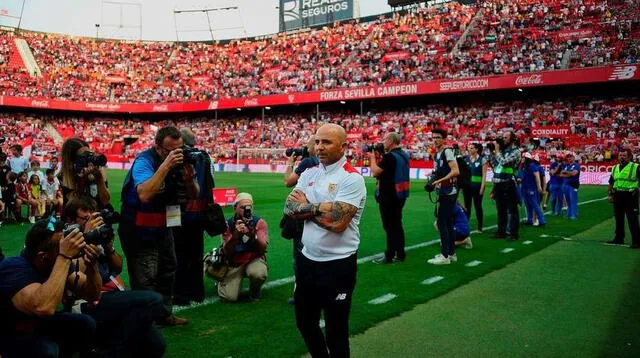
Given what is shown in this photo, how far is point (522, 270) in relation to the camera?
8.18 meters

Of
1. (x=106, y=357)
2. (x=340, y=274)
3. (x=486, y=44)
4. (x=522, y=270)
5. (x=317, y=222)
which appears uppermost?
(x=486, y=44)

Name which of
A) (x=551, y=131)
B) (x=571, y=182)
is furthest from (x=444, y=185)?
(x=551, y=131)

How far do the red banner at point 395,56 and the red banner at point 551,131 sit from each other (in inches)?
600

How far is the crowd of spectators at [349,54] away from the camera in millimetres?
39375

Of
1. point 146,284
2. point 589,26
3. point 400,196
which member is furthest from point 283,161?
point 146,284

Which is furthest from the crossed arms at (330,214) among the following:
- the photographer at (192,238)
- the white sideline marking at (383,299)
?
the white sideline marking at (383,299)

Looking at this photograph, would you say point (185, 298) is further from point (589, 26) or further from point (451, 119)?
point (589, 26)

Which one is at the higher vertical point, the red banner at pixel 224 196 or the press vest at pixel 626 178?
the press vest at pixel 626 178

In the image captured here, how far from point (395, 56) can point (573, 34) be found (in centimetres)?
1485

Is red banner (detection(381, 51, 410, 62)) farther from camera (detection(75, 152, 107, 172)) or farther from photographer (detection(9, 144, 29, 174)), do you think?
camera (detection(75, 152, 107, 172))

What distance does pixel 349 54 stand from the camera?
52438mm

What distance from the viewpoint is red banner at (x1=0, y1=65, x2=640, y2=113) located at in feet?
116

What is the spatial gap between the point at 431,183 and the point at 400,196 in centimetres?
52

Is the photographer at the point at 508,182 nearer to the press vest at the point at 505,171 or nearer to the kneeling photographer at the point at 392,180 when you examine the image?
the press vest at the point at 505,171
